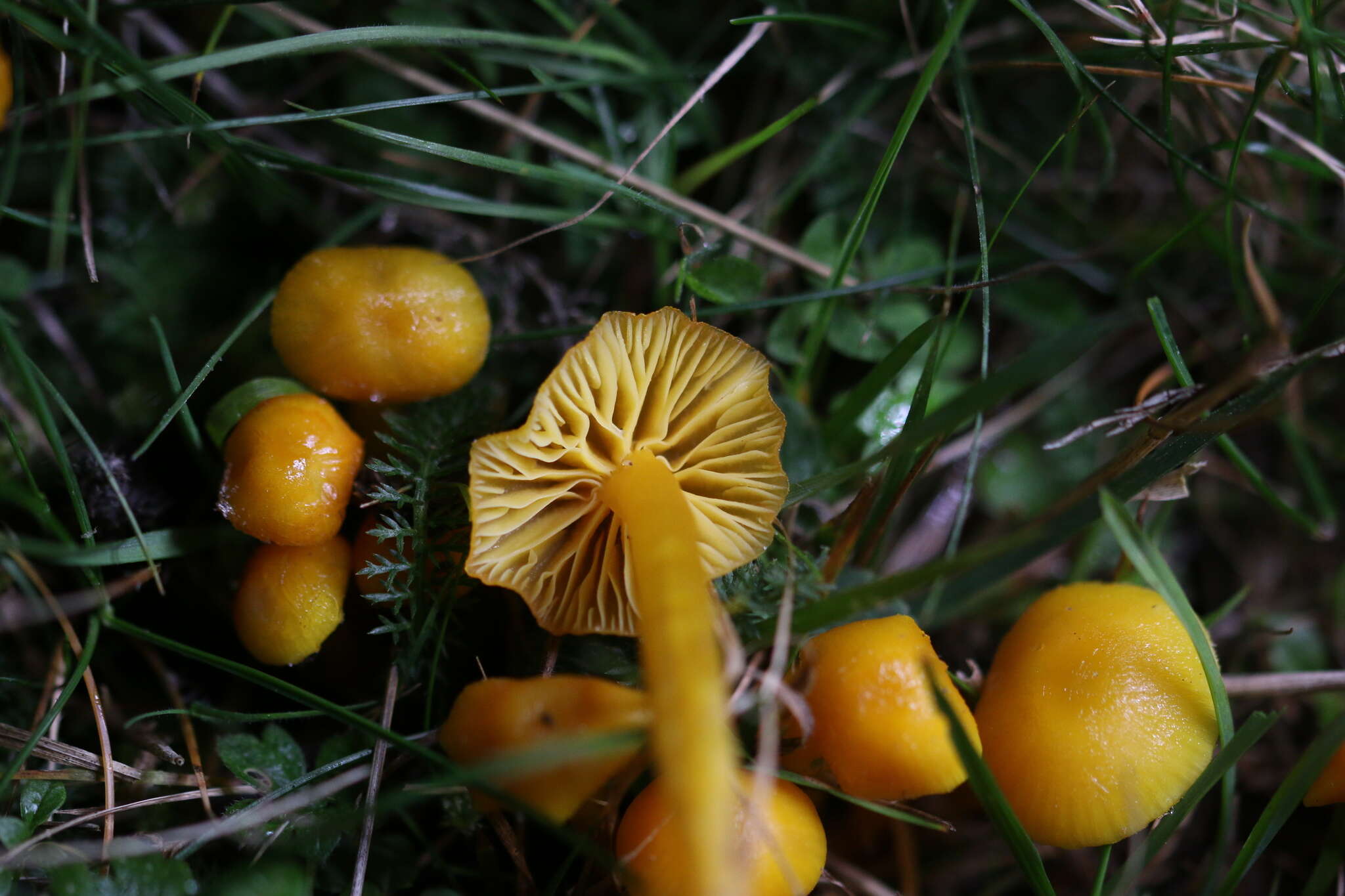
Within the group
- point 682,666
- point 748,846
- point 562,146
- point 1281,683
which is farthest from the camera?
point 562,146

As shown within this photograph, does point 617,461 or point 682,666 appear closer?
point 682,666

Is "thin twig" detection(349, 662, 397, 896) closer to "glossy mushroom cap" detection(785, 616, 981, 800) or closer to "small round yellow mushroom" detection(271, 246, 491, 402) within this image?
"small round yellow mushroom" detection(271, 246, 491, 402)

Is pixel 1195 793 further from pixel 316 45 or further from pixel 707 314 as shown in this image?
pixel 316 45

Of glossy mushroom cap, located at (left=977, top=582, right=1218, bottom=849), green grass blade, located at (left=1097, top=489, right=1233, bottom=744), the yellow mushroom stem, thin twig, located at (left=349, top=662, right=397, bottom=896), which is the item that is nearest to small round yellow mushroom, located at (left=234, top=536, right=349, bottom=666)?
thin twig, located at (left=349, top=662, right=397, bottom=896)

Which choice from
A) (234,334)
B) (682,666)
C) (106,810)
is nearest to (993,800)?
(682,666)

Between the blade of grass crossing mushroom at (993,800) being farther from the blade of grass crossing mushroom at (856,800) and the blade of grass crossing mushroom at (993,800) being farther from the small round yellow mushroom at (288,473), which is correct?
the small round yellow mushroom at (288,473)

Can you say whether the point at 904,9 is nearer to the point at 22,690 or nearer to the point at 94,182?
the point at 94,182

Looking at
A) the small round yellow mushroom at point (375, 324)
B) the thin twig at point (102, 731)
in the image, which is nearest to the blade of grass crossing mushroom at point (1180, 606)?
the small round yellow mushroom at point (375, 324)
